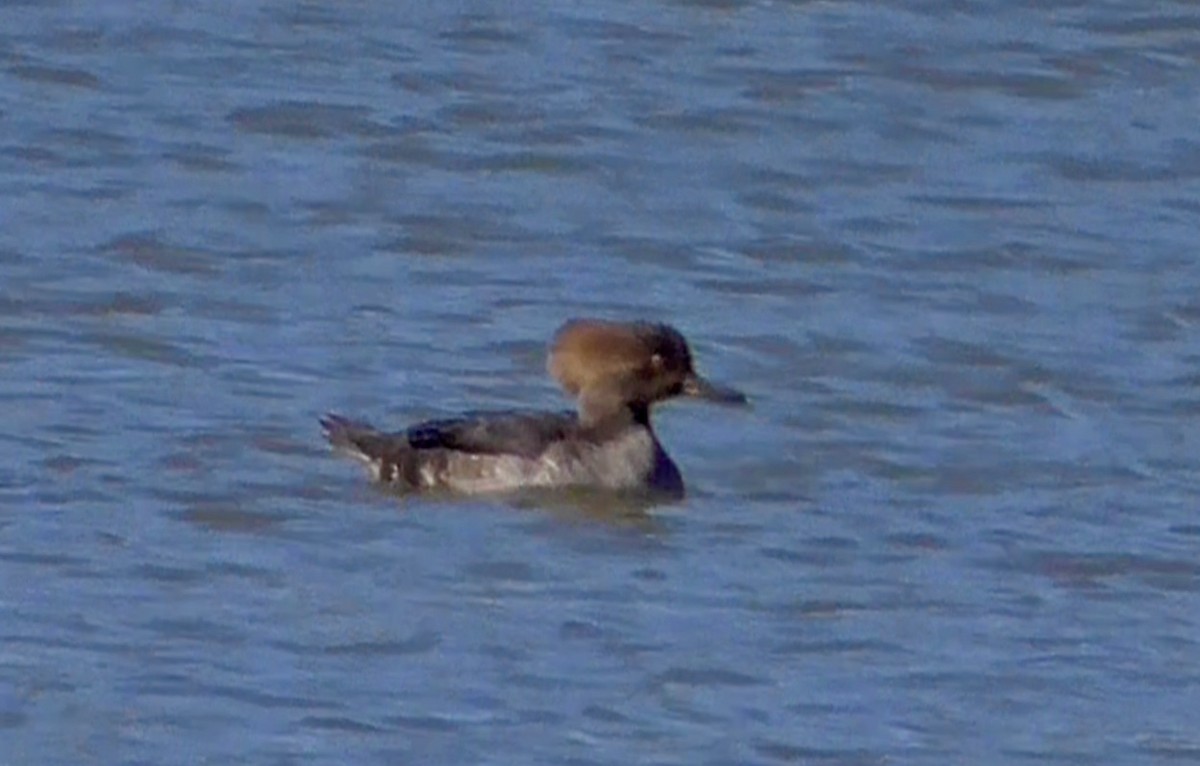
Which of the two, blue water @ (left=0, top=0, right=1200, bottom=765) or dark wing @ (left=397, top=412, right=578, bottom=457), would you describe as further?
dark wing @ (left=397, top=412, right=578, bottom=457)

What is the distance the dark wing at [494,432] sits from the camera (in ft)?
42.1

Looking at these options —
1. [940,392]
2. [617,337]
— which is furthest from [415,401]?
[940,392]

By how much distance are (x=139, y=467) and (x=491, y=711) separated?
2.76 meters

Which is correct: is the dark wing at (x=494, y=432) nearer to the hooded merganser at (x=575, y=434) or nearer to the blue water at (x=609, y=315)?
the hooded merganser at (x=575, y=434)

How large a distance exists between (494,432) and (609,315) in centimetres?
190

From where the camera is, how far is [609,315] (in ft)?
48.5

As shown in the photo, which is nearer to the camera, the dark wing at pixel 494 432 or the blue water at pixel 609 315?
the blue water at pixel 609 315

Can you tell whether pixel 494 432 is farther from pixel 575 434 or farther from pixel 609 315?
pixel 609 315

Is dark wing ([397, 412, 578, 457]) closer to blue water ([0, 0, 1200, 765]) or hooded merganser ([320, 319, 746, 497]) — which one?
hooded merganser ([320, 319, 746, 497])

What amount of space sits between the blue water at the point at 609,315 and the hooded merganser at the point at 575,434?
0.45 feet

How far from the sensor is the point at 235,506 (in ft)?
40.5

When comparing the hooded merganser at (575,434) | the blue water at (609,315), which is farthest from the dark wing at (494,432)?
the blue water at (609,315)

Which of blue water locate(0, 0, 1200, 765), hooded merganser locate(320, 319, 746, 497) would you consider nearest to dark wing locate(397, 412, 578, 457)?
hooded merganser locate(320, 319, 746, 497)

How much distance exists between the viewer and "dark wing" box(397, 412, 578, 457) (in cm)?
1284
